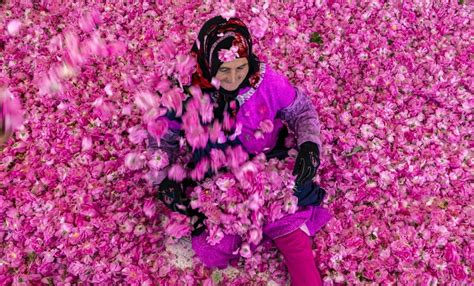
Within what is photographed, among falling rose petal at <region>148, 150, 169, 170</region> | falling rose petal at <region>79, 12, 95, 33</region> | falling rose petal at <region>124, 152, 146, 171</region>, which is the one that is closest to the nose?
falling rose petal at <region>148, 150, 169, 170</region>

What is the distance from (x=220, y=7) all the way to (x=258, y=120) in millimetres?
1723

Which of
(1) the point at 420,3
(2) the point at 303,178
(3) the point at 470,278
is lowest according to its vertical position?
(3) the point at 470,278

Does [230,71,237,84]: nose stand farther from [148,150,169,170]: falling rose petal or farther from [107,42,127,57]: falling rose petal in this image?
[107,42,127,57]: falling rose petal

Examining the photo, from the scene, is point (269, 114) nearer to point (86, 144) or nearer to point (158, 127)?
point (158, 127)

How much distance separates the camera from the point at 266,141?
8.34ft

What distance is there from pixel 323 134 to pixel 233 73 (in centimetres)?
116

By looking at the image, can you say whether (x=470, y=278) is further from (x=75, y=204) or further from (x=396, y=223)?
(x=75, y=204)

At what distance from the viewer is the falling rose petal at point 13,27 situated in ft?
11.6

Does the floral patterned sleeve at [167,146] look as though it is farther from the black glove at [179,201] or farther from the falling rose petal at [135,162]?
the falling rose petal at [135,162]

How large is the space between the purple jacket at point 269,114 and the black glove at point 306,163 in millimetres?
65

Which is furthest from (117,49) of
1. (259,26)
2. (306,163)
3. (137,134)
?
(306,163)

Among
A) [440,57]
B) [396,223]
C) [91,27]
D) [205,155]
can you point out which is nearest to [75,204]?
[205,155]

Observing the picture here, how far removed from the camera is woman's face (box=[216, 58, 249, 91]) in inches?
78.6

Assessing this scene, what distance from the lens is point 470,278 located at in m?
2.42
